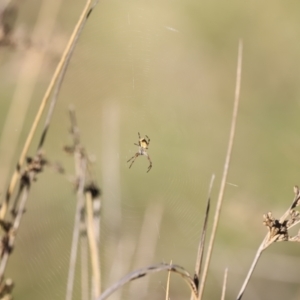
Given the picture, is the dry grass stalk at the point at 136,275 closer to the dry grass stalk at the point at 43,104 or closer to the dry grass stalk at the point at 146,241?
the dry grass stalk at the point at 43,104

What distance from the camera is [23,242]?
1.65m

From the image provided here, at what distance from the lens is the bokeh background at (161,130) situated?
144 centimetres

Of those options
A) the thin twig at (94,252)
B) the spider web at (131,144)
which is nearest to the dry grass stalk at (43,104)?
the thin twig at (94,252)

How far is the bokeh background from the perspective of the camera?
144cm

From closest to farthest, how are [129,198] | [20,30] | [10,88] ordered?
[20,30], [129,198], [10,88]

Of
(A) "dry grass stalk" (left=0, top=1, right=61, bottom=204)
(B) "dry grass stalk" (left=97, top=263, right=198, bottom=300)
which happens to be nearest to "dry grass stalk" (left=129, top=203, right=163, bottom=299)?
(A) "dry grass stalk" (left=0, top=1, right=61, bottom=204)

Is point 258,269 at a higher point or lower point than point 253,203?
lower

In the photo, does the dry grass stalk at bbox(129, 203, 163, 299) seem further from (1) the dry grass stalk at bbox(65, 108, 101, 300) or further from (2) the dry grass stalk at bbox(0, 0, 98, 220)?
(2) the dry grass stalk at bbox(0, 0, 98, 220)

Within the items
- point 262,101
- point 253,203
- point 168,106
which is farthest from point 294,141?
point 168,106

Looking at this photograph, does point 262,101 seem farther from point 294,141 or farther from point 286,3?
point 286,3

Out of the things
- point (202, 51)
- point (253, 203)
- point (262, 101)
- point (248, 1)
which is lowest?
point (253, 203)

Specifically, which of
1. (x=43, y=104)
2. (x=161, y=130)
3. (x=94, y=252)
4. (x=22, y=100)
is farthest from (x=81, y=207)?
(x=161, y=130)

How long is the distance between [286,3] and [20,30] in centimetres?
232

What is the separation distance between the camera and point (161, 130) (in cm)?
221
